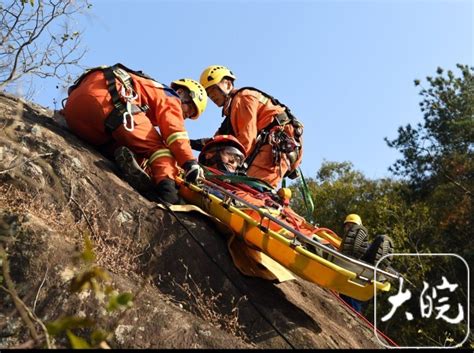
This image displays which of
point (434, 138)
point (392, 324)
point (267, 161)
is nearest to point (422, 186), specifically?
point (434, 138)

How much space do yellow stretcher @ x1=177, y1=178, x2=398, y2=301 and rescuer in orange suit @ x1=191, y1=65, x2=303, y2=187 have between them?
1739 mm

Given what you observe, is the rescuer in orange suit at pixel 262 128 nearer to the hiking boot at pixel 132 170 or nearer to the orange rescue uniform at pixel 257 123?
the orange rescue uniform at pixel 257 123

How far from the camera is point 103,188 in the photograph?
5094 mm

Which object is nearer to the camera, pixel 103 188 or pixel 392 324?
pixel 103 188

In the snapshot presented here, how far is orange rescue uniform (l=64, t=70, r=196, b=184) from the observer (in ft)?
18.0

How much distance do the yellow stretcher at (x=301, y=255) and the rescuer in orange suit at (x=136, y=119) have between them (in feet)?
1.72

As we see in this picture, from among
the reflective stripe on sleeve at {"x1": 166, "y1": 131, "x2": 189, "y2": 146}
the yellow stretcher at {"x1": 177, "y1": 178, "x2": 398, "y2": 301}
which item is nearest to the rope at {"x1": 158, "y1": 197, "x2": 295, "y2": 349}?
the yellow stretcher at {"x1": 177, "y1": 178, "x2": 398, "y2": 301}

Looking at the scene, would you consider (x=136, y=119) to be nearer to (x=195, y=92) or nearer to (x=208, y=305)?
(x=195, y=92)

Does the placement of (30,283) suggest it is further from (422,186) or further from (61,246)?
(422,186)

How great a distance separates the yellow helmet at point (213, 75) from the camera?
721cm

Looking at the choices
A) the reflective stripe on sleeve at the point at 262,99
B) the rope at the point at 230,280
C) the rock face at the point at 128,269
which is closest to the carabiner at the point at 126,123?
the rock face at the point at 128,269

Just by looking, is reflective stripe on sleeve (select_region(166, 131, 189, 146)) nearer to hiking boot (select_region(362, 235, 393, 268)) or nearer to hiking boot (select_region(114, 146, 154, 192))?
hiking boot (select_region(114, 146, 154, 192))

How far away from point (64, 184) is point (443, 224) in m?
15.8

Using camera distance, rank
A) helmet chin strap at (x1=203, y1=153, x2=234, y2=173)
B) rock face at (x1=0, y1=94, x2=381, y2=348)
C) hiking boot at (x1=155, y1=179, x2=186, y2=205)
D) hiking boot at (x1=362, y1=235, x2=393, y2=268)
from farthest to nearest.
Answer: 1. helmet chin strap at (x1=203, y1=153, x2=234, y2=173)
2. hiking boot at (x1=155, y1=179, x2=186, y2=205)
3. hiking boot at (x1=362, y1=235, x2=393, y2=268)
4. rock face at (x1=0, y1=94, x2=381, y2=348)
